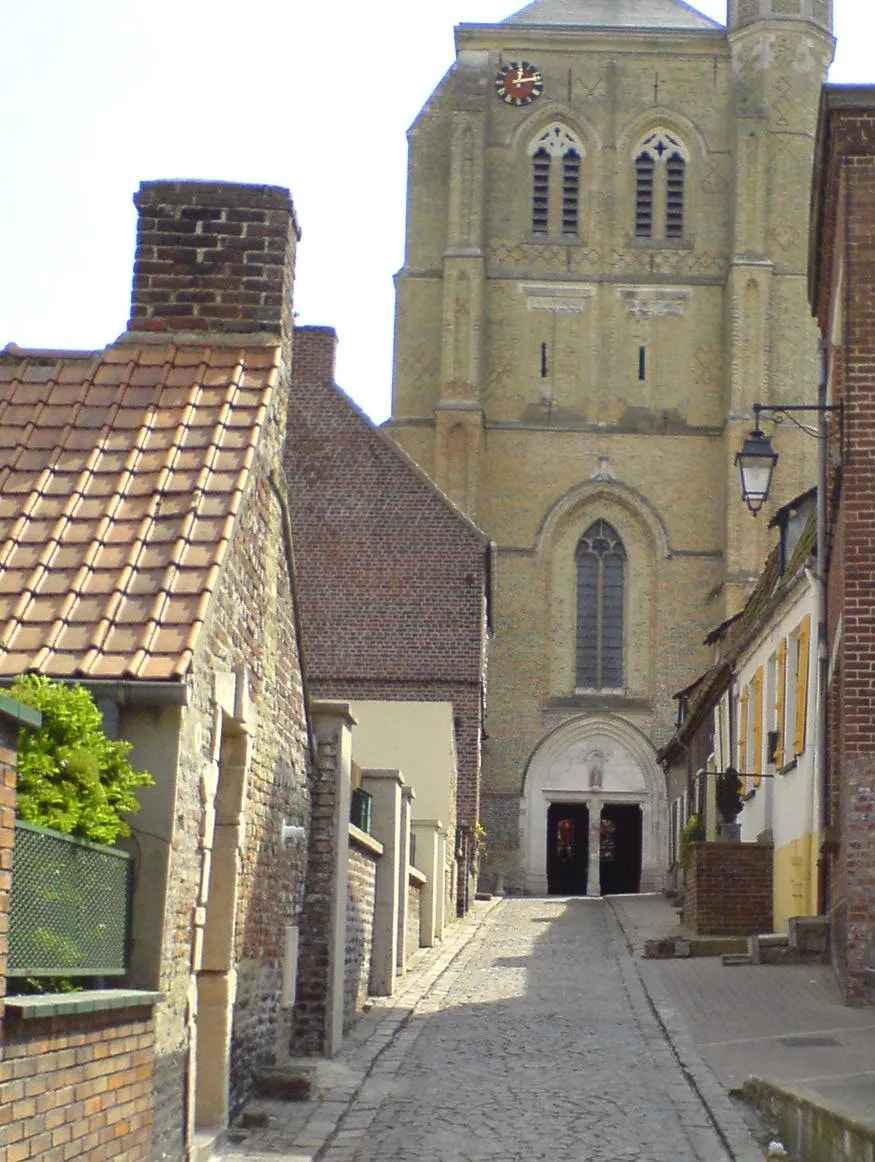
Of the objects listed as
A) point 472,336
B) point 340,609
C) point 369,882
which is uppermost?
point 472,336

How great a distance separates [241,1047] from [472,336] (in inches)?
1507

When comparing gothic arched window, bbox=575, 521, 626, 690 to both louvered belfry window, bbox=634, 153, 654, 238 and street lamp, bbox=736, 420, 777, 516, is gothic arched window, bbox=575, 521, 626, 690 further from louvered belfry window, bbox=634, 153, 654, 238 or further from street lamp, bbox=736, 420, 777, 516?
street lamp, bbox=736, 420, 777, 516

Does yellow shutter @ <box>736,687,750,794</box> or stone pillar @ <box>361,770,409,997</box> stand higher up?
yellow shutter @ <box>736,687,750,794</box>

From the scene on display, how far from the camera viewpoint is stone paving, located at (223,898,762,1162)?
352 inches

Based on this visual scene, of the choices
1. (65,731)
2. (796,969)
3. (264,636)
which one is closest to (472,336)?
(796,969)

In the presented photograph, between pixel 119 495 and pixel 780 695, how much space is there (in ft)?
45.2

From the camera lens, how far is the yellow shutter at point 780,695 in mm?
20672

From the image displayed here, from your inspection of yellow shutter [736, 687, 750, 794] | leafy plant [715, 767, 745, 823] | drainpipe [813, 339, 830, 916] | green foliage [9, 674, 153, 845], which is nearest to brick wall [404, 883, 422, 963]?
leafy plant [715, 767, 745, 823]

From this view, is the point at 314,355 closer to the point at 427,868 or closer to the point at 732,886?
the point at 427,868

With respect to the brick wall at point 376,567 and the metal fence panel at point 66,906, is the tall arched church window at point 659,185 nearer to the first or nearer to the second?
the brick wall at point 376,567

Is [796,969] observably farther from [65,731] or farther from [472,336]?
[472,336]

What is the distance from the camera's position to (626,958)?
19.7 meters

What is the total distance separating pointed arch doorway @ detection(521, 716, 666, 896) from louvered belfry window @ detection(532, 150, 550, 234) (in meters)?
13.0

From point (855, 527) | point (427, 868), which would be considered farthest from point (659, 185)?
point (855, 527)
